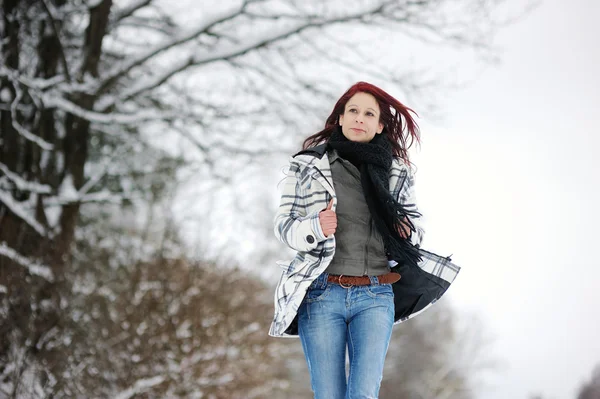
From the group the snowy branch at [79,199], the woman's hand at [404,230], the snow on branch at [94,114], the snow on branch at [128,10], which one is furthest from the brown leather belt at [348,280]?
the snow on branch at [128,10]

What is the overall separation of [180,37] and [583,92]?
25202 millimetres

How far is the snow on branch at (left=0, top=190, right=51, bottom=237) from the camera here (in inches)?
320

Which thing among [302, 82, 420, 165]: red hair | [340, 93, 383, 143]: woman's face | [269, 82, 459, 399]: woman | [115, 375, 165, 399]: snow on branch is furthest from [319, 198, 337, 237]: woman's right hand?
[115, 375, 165, 399]: snow on branch

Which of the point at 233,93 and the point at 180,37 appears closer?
the point at 180,37

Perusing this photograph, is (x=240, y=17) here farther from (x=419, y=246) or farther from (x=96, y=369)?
(x=419, y=246)

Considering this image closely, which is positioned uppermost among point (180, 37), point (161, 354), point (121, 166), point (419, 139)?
point (180, 37)

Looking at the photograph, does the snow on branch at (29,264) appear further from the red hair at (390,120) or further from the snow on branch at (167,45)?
the red hair at (390,120)

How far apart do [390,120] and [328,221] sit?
70 cm

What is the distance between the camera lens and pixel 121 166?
9.67 meters

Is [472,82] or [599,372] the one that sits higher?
[472,82]

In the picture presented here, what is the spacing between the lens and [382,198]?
281cm

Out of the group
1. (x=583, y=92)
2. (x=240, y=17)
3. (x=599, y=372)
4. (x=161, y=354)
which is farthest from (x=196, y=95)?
(x=583, y=92)

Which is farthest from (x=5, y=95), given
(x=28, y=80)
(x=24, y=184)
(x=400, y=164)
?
(x=400, y=164)

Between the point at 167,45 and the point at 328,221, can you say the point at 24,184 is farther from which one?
the point at 328,221
